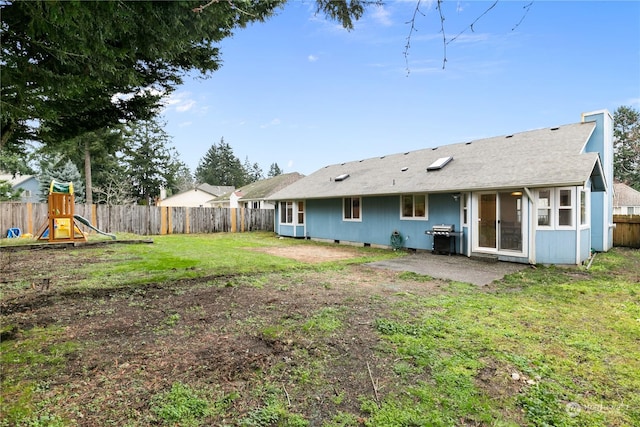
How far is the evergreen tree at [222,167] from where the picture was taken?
2334 inches

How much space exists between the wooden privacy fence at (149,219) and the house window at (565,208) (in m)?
16.0

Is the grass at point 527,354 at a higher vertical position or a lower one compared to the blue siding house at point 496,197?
lower

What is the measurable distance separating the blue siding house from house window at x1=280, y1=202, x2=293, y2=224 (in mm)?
2385

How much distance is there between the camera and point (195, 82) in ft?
17.1

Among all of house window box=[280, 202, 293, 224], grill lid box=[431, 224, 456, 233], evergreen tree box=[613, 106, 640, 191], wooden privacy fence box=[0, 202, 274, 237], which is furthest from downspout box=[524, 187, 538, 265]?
evergreen tree box=[613, 106, 640, 191]

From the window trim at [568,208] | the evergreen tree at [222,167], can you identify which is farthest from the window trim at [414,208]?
the evergreen tree at [222,167]

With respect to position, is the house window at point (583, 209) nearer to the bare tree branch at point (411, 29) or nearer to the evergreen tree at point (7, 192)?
the bare tree branch at point (411, 29)

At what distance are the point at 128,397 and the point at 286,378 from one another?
3.90ft

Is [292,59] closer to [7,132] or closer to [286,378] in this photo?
[7,132]

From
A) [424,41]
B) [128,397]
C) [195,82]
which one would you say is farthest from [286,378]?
[195,82]

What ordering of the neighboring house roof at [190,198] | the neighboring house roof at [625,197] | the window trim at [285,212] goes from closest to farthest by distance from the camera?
the window trim at [285,212]
the neighboring house roof at [625,197]
the neighboring house roof at [190,198]

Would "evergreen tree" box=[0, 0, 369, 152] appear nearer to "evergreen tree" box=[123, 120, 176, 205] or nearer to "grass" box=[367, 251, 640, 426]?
"grass" box=[367, 251, 640, 426]

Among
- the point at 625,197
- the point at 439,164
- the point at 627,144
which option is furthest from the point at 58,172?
the point at 627,144

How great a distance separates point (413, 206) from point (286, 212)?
7989mm
